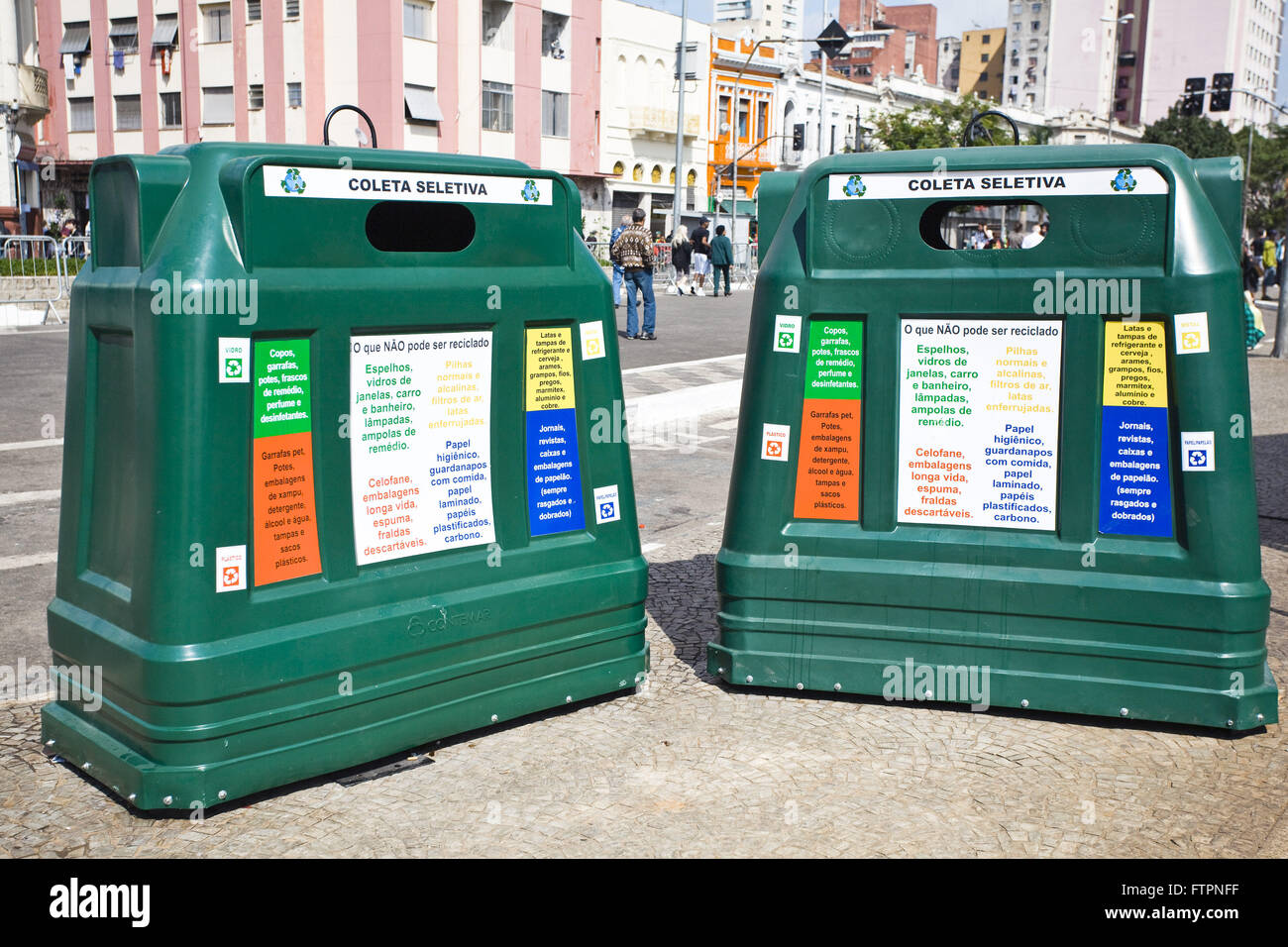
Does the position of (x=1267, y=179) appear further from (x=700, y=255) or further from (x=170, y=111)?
(x=170, y=111)

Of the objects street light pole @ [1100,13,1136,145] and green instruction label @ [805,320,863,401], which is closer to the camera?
green instruction label @ [805,320,863,401]

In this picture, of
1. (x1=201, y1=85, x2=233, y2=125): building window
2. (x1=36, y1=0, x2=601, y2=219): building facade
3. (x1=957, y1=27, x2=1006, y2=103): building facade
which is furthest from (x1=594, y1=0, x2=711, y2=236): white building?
(x1=957, y1=27, x2=1006, y2=103): building facade

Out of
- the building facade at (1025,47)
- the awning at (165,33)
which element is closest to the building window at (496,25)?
the awning at (165,33)

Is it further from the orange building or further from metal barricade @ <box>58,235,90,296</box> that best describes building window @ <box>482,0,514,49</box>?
metal barricade @ <box>58,235,90,296</box>

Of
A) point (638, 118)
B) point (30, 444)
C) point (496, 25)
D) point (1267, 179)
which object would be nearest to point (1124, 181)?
point (30, 444)

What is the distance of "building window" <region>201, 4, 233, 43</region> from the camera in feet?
153

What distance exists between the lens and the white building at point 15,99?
31.3 m

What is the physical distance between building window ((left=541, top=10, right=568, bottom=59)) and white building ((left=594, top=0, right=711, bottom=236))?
96.9 inches

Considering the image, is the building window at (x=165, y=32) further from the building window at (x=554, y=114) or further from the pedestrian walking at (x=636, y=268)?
the pedestrian walking at (x=636, y=268)

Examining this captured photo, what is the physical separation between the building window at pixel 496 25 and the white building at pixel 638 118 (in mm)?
6129

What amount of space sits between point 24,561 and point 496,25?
45826 mm

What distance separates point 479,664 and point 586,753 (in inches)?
17.2

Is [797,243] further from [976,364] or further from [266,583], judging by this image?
[266,583]

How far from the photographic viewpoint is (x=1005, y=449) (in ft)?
13.9
